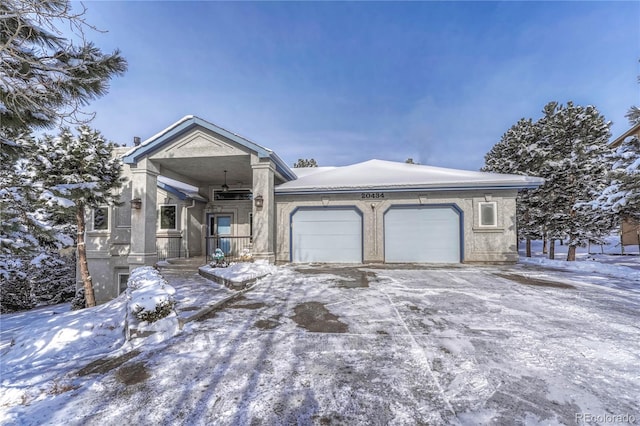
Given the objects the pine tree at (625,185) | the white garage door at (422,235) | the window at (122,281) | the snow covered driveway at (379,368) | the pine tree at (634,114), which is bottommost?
the window at (122,281)

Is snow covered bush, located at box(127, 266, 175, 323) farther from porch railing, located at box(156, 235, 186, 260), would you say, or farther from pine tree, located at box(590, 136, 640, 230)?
pine tree, located at box(590, 136, 640, 230)

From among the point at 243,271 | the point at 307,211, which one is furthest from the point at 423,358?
the point at 307,211

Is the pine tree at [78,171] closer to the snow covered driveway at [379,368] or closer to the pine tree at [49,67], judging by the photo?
the pine tree at [49,67]

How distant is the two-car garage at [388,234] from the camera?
1030 centimetres

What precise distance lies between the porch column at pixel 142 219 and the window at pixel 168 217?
120 inches

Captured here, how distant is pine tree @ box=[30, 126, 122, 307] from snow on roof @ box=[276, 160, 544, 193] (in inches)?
243

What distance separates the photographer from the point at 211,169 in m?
10.9

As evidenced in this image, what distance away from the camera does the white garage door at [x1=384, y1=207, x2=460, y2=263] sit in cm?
1027

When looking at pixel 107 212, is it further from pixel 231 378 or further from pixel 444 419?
pixel 444 419

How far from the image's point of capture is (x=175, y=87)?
1277 cm

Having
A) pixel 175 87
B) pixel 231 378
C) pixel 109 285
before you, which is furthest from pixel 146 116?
pixel 231 378

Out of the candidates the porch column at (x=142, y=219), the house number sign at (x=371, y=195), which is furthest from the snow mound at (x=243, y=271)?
the house number sign at (x=371, y=195)

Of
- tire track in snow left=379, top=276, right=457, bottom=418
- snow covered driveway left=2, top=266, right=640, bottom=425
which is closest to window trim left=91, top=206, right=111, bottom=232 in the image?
snow covered driveway left=2, top=266, right=640, bottom=425

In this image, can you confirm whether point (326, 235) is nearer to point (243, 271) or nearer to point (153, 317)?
point (243, 271)
